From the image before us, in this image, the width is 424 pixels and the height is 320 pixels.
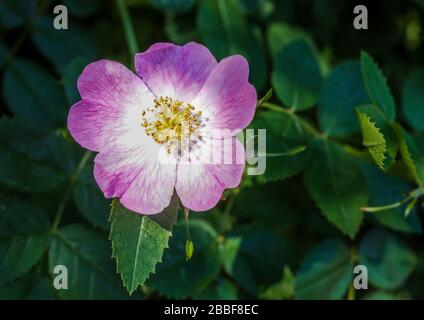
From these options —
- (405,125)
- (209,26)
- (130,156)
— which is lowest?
(405,125)

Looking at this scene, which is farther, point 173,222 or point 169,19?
point 169,19

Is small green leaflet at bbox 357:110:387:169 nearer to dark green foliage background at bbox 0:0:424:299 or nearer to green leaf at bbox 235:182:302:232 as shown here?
dark green foliage background at bbox 0:0:424:299

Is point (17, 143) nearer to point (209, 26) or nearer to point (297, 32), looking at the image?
point (209, 26)

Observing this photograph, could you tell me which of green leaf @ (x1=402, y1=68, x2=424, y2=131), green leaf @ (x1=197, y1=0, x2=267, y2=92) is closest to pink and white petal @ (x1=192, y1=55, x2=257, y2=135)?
green leaf @ (x1=197, y1=0, x2=267, y2=92)

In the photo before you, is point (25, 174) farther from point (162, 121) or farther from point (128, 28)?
point (128, 28)
